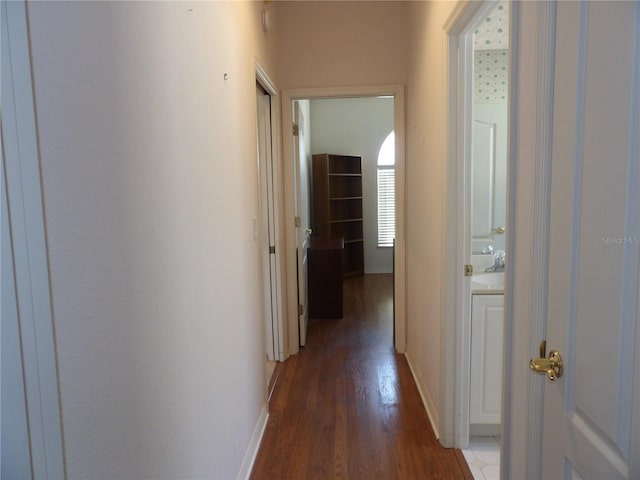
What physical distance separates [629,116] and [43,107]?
0.98 meters

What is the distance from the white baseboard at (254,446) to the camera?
2.02 m

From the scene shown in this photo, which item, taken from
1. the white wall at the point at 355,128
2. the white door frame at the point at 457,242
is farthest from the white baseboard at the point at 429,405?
the white wall at the point at 355,128

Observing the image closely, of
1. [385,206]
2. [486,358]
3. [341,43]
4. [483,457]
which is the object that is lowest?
[483,457]

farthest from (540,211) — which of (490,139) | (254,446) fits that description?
(490,139)

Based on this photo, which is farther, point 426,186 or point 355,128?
point 355,128

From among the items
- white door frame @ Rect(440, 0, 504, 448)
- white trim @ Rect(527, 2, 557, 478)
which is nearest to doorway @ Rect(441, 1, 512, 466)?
white door frame @ Rect(440, 0, 504, 448)

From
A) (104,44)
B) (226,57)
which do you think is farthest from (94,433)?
(226,57)

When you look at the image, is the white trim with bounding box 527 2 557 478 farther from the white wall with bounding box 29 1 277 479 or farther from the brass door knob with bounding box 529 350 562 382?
the white wall with bounding box 29 1 277 479

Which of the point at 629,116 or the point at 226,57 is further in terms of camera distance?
the point at 226,57

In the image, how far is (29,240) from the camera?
0.66 meters

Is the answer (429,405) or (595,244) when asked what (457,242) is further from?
(595,244)

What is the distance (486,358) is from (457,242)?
63 cm

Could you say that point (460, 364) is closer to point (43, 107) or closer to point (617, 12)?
point (617, 12)

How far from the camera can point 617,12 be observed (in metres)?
0.79
